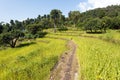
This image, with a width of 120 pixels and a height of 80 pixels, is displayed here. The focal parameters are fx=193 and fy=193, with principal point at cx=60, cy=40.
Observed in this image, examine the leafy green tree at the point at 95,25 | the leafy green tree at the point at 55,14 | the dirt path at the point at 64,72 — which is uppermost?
the leafy green tree at the point at 55,14

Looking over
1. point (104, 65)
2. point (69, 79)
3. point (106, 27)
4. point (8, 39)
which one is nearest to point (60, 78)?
point (69, 79)

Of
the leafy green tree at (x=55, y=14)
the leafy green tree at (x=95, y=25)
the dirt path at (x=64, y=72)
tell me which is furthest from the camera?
the leafy green tree at (x=55, y=14)

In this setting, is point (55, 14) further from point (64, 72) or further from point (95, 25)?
point (64, 72)

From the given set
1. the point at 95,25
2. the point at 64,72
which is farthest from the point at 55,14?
the point at 64,72

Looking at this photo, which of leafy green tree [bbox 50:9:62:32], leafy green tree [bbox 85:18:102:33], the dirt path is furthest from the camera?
leafy green tree [bbox 50:9:62:32]

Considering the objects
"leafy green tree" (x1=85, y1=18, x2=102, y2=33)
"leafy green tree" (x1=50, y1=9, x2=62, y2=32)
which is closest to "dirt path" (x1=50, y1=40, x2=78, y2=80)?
"leafy green tree" (x1=85, y1=18, x2=102, y2=33)

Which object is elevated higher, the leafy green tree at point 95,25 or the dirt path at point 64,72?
the leafy green tree at point 95,25

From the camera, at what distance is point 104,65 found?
55.0ft

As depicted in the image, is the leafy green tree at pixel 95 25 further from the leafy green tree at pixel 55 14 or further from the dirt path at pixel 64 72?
the dirt path at pixel 64 72

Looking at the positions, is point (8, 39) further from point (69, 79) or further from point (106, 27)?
point (69, 79)

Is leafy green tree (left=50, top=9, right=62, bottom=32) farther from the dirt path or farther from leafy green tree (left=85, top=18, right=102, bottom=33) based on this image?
the dirt path

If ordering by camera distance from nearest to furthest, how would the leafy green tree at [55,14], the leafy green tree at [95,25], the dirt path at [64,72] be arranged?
the dirt path at [64,72], the leafy green tree at [95,25], the leafy green tree at [55,14]

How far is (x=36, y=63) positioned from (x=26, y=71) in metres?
3.25

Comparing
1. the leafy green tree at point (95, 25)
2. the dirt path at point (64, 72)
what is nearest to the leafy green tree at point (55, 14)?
the leafy green tree at point (95, 25)
